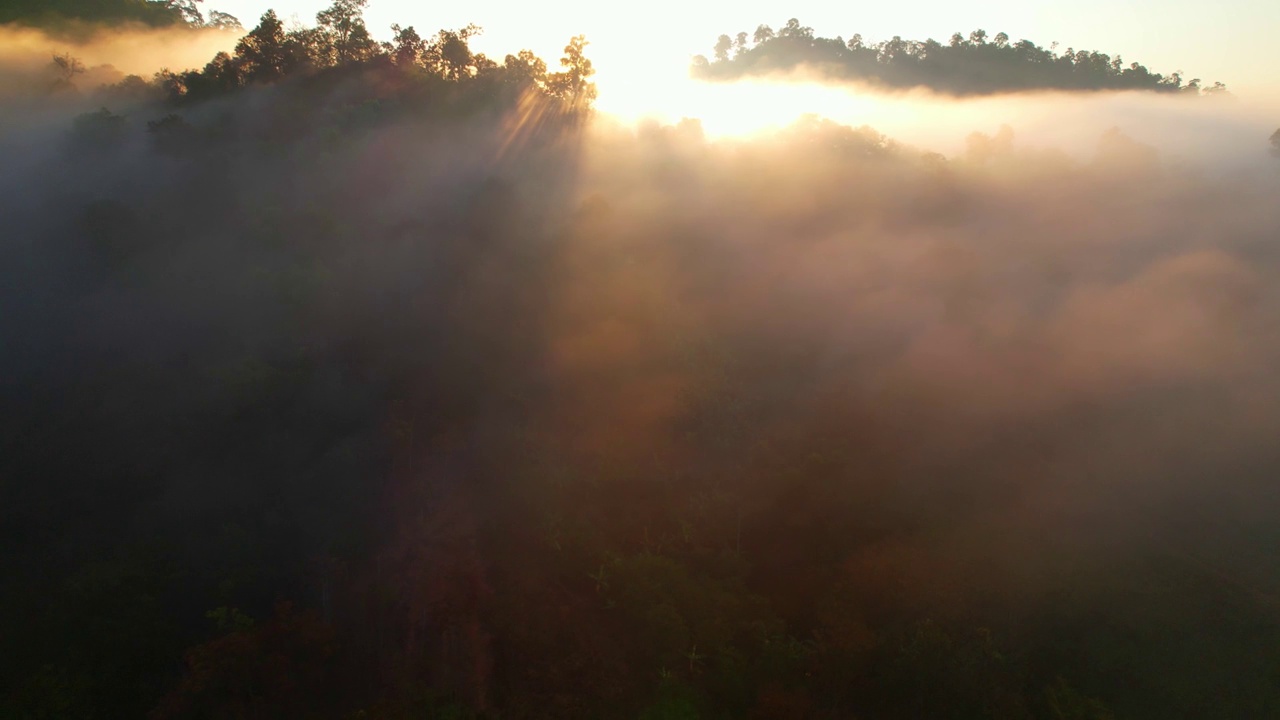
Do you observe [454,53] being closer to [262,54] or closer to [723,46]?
[262,54]

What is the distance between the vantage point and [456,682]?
1113cm

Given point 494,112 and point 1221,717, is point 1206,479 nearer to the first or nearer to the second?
point 1221,717

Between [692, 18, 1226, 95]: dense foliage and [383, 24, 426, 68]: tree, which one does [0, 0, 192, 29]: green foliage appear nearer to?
[383, 24, 426, 68]: tree

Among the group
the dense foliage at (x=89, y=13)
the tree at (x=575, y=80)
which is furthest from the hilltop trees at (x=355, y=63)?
the dense foliage at (x=89, y=13)

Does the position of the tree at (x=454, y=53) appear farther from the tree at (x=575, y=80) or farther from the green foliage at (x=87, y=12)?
the green foliage at (x=87, y=12)

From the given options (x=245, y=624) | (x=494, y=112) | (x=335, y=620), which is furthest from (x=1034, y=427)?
(x=494, y=112)

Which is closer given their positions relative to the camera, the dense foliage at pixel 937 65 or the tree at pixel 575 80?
the tree at pixel 575 80

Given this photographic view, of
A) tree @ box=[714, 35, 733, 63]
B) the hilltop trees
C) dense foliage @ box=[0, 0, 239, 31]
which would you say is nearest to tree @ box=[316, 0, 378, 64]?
the hilltop trees

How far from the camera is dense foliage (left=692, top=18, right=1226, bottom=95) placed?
136ft

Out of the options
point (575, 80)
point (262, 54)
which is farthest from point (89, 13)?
point (575, 80)

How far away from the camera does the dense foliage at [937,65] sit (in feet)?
136

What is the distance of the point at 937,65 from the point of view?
42969mm

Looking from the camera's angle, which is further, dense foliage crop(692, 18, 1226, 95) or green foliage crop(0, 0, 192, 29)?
dense foliage crop(692, 18, 1226, 95)

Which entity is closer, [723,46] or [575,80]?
[575,80]
